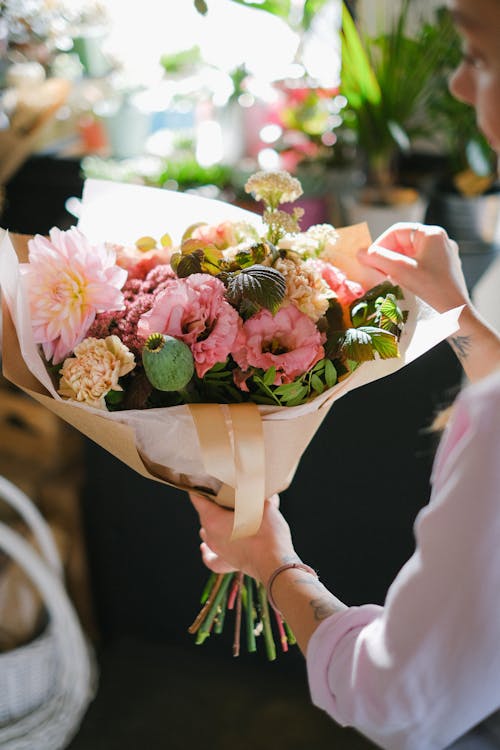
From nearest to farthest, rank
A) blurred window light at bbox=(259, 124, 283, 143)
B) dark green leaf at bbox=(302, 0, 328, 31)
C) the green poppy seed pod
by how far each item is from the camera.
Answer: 1. the green poppy seed pod
2. dark green leaf at bbox=(302, 0, 328, 31)
3. blurred window light at bbox=(259, 124, 283, 143)

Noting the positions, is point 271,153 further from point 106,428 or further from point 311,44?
point 106,428

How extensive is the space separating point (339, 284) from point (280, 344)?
131 mm

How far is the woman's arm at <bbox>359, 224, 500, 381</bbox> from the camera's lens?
981mm

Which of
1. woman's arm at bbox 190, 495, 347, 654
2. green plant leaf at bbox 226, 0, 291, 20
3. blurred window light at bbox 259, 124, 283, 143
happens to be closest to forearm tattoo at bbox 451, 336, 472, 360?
woman's arm at bbox 190, 495, 347, 654

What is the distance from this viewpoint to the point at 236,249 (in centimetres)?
91

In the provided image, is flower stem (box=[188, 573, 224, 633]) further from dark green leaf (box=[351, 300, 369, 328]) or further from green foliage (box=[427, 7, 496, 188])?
green foliage (box=[427, 7, 496, 188])

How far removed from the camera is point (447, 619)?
0.66m

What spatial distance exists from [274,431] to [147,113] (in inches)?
55.8

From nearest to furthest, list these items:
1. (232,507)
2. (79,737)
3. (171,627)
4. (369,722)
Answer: (369,722) < (232,507) < (79,737) < (171,627)

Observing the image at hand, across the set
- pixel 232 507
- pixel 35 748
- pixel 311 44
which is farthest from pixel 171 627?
pixel 311 44

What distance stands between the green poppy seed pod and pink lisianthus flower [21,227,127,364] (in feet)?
0.33

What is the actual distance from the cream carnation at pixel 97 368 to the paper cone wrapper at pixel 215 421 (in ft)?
0.06

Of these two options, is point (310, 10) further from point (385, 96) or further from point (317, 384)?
point (317, 384)

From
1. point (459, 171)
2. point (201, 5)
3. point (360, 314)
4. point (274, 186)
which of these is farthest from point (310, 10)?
point (360, 314)
